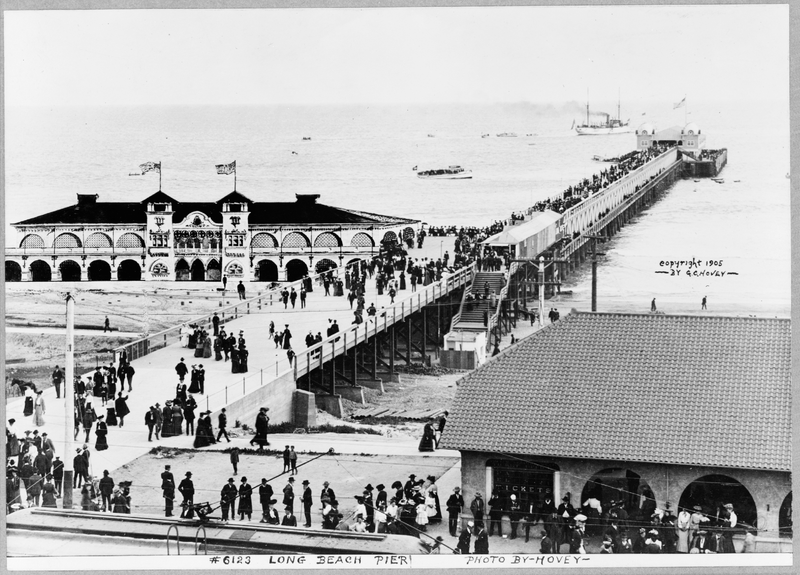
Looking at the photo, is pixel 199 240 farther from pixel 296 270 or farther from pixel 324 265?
pixel 324 265

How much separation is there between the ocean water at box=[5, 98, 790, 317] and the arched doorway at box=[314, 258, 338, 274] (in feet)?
9.90

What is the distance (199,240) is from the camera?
66.1m

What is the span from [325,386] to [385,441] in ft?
26.5

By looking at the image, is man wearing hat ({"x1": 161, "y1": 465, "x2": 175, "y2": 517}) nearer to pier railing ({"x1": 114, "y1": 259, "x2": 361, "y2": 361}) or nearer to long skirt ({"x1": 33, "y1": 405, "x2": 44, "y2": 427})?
long skirt ({"x1": 33, "y1": 405, "x2": 44, "y2": 427})

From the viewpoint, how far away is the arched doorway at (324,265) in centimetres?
6775

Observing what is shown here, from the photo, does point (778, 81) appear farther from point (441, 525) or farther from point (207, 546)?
point (207, 546)

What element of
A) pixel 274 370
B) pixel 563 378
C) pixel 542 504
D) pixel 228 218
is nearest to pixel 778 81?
pixel 563 378

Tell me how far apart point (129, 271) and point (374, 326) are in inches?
680

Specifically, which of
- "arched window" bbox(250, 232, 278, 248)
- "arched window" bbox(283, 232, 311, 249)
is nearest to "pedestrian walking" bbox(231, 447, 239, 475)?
"arched window" bbox(250, 232, 278, 248)

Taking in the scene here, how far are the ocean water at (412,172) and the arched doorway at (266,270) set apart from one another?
3238 mm

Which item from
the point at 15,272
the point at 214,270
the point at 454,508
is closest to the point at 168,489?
the point at 454,508

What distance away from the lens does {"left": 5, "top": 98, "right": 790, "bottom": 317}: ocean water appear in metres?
42.8

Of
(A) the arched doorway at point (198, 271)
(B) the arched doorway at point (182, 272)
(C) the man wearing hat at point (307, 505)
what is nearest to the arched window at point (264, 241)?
(A) the arched doorway at point (198, 271)

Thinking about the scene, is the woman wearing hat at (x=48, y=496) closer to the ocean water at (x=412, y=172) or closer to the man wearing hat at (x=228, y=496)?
the man wearing hat at (x=228, y=496)
